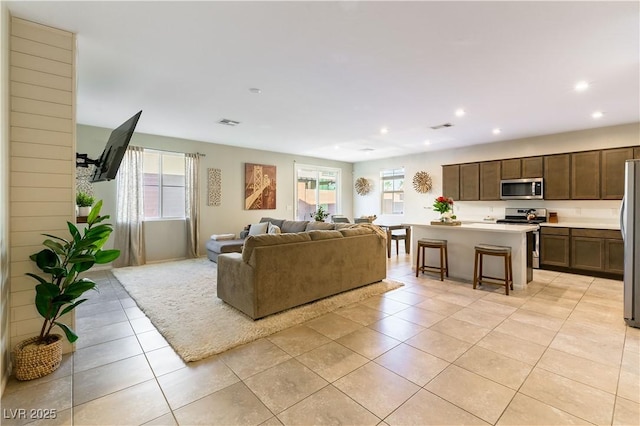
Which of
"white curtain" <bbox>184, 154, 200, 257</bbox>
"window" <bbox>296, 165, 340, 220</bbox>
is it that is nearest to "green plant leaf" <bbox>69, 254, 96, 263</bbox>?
"white curtain" <bbox>184, 154, 200, 257</bbox>

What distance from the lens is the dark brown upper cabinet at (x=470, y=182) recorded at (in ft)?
21.7

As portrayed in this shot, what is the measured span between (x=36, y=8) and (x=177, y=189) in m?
4.47

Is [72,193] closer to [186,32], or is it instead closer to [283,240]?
[186,32]

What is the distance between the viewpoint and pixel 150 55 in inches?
112

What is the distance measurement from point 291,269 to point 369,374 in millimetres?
1476

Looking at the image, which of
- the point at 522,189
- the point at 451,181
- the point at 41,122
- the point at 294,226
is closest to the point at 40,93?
the point at 41,122

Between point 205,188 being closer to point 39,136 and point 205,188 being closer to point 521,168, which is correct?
point 39,136

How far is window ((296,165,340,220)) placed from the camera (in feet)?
28.2

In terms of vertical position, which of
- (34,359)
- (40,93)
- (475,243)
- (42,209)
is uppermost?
(40,93)

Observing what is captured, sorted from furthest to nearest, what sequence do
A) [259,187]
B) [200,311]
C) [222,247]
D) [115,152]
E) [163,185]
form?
[259,187] < [163,185] < [222,247] < [200,311] < [115,152]

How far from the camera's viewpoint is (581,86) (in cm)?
346

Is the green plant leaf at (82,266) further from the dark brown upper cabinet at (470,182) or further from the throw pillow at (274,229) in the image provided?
the dark brown upper cabinet at (470,182)

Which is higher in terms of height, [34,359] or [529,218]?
[529,218]

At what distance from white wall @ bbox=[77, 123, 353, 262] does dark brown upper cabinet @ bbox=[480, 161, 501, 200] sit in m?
4.62
